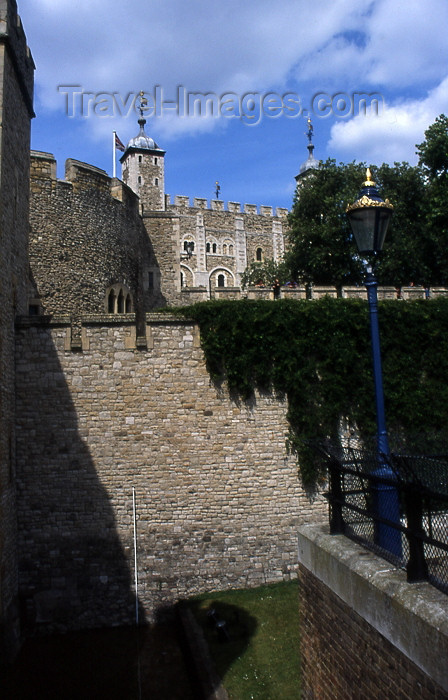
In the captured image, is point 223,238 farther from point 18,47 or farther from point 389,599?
point 389,599

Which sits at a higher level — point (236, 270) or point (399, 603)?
point (236, 270)

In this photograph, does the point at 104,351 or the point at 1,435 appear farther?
the point at 104,351

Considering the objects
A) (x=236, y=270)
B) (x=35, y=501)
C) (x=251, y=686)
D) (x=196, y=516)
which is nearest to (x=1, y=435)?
(x=35, y=501)

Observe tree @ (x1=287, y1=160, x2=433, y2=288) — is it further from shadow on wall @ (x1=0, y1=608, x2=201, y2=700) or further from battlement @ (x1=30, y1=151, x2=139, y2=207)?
shadow on wall @ (x1=0, y1=608, x2=201, y2=700)

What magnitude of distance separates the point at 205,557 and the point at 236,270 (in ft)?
137

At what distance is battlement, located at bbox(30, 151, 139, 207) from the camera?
1453cm

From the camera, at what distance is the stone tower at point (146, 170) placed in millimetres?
50312

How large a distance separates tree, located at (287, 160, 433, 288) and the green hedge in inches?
306

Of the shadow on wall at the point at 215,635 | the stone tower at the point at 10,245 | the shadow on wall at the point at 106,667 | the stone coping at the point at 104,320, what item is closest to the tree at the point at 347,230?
the stone coping at the point at 104,320

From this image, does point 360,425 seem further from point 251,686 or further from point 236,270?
point 236,270

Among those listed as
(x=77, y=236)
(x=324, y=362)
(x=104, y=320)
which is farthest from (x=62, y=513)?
(x=77, y=236)

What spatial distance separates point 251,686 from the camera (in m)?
7.82

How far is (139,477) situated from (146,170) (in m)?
44.4

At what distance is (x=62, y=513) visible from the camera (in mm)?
10945
